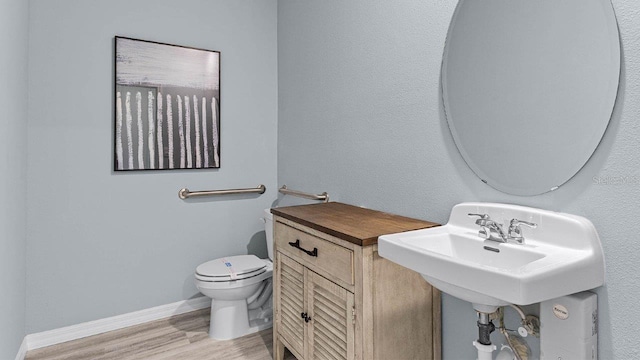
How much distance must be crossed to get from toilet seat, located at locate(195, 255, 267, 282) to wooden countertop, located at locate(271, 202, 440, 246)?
507mm

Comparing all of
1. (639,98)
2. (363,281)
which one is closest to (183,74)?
(363,281)

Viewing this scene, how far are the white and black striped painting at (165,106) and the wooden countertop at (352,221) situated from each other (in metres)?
0.96

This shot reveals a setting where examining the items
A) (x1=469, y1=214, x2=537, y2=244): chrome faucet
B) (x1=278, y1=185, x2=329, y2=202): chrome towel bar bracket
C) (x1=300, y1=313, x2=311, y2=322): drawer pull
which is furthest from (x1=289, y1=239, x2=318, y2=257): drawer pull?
(x1=469, y1=214, x2=537, y2=244): chrome faucet

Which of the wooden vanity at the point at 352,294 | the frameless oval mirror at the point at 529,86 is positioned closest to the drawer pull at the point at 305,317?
the wooden vanity at the point at 352,294

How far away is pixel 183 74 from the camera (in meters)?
2.47

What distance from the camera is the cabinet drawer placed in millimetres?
1395

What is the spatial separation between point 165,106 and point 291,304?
60.3 inches

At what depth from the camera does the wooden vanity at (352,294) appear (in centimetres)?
134

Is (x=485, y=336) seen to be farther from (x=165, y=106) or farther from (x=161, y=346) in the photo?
(x=165, y=106)

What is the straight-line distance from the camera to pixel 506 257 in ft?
3.84

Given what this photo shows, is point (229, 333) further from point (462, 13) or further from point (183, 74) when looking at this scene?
point (462, 13)

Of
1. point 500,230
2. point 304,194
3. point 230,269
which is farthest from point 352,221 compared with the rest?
point 230,269

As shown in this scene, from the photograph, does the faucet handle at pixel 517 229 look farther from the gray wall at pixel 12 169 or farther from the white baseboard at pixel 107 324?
the white baseboard at pixel 107 324

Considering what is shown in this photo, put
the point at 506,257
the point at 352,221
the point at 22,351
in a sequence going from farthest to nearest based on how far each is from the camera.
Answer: the point at 22,351, the point at 352,221, the point at 506,257
